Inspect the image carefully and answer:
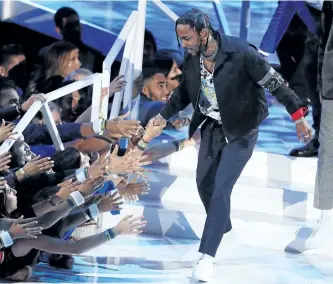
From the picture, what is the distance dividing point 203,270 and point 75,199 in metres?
0.76

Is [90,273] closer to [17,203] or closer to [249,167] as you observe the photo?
[17,203]

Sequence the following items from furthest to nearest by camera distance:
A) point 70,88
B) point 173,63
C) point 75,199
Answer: point 173,63
point 70,88
point 75,199

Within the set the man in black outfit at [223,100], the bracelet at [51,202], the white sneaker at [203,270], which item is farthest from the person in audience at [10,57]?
the white sneaker at [203,270]

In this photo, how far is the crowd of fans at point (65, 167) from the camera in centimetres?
587

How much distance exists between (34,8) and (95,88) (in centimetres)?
225

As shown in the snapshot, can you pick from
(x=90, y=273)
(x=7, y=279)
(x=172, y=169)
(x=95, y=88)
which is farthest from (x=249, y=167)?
(x=7, y=279)

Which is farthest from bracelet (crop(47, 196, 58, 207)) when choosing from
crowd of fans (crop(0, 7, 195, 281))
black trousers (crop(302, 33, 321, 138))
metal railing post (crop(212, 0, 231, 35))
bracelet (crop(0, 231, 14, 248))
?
metal railing post (crop(212, 0, 231, 35))

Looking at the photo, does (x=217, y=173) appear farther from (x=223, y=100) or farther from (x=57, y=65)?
(x=57, y=65)

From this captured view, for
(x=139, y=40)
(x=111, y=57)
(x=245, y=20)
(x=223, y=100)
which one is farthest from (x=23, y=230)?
(x=245, y=20)

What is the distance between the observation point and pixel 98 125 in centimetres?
680

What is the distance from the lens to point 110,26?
9.34 metres

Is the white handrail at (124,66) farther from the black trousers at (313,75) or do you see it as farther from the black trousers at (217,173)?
the black trousers at (313,75)

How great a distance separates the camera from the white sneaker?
619 cm

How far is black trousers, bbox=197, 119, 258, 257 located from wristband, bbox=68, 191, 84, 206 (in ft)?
2.21
